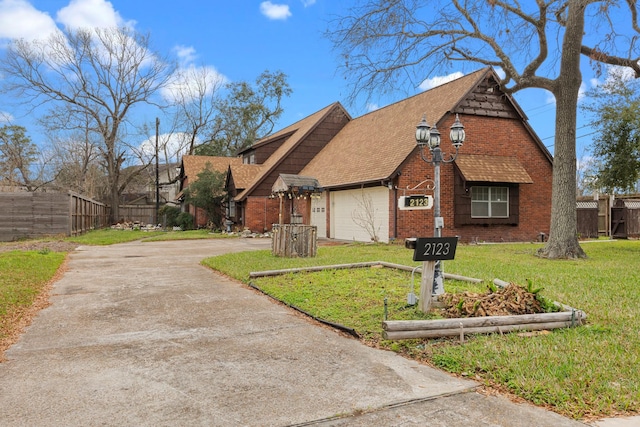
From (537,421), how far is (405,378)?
3.66 ft

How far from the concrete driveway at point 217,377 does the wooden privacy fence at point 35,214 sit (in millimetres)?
16500

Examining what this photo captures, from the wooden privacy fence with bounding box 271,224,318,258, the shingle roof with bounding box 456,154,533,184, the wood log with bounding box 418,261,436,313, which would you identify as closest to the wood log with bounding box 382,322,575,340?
the wood log with bounding box 418,261,436,313

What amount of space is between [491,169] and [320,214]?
28.5 ft

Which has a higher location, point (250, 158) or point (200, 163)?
point (200, 163)

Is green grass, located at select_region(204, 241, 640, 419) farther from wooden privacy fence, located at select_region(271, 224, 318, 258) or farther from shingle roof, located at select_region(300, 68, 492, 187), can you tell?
shingle roof, located at select_region(300, 68, 492, 187)

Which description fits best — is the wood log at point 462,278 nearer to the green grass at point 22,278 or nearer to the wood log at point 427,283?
the wood log at point 427,283

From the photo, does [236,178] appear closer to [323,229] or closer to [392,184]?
[323,229]

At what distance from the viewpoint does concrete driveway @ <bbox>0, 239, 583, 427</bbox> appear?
3.19 m

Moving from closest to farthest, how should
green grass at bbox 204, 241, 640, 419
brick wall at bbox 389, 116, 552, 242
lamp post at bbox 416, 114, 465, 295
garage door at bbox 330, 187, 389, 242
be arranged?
green grass at bbox 204, 241, 640, 419, lamp post at bbox 416, 114, 465, 295, brick wall at bbox 389, 116, 552, 242, garage door at bbox 330, 187, 389, 242

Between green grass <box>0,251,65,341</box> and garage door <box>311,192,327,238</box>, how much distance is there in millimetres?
11527

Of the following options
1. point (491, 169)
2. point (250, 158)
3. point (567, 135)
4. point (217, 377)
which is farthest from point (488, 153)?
point (250, 158)

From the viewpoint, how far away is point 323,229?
2169 centimetres

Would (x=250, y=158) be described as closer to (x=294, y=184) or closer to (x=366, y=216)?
(x=366, y=216)

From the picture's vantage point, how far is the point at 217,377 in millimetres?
3941
